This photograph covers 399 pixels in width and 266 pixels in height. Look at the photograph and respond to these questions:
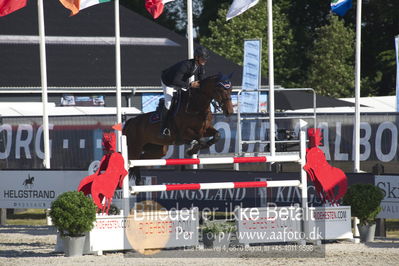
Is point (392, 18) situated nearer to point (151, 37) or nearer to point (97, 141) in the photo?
point (151, 37)

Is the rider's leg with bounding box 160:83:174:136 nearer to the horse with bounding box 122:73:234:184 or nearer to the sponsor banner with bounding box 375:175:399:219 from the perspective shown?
the horse with bounding box 122:73:234:184

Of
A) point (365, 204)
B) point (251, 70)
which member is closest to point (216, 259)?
point (365, 204)

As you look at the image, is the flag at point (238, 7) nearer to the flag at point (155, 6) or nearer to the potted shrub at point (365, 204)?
the flag at point (155, 6)

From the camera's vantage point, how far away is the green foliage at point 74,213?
38.3ft

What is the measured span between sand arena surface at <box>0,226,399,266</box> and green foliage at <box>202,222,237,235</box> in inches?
20.9

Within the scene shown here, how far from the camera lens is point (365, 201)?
43.1ft

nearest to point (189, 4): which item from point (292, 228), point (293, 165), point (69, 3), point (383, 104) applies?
point (69, 3)

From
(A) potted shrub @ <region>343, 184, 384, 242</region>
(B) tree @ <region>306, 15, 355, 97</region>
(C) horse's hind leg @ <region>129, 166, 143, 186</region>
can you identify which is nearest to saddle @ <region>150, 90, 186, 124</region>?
(C) horse's hind leg @ <region>129, 166, 143, 186</region>

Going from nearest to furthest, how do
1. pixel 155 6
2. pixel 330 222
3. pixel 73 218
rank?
pixel 73 218
pixel 330 222
pixel 155 6

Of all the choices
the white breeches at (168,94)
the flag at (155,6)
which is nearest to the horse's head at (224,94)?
the white breeches at (168,94)

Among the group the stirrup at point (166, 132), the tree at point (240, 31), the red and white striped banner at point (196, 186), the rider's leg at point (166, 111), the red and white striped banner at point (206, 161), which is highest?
the tree at point (240, 31)

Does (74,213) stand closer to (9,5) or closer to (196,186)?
(196,186)

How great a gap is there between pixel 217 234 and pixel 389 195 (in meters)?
3.48

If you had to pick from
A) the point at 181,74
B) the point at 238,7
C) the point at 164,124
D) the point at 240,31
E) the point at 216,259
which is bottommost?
the point at 216,259
